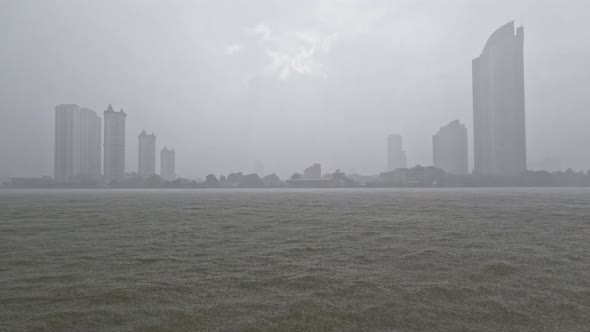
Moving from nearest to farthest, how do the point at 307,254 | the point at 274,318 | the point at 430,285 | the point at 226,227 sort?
the point at 274,318 → the point at 430,285 → the point at 307,254 → the point at 226,227

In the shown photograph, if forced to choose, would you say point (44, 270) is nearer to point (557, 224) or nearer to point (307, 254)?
point (307, 254)

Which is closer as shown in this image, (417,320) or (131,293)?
(417,320)

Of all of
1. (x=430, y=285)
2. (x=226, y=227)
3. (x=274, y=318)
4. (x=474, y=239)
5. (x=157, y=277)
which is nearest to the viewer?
(x=274, y=318)

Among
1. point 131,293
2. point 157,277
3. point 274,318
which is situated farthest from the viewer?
point 157,277

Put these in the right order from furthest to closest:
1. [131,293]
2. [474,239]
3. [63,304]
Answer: [474,239] → [131,293] → [63,304]

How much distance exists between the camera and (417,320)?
8.80 meters

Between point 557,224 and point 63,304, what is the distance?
1227 inches

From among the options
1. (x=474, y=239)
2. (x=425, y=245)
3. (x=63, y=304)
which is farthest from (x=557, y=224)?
(x=63, y=304)

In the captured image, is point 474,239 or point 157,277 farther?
point 474,239

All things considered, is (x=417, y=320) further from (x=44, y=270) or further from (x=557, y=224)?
(x=557, y=224)

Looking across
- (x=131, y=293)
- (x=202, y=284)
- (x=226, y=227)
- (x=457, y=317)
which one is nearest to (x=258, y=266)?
(x=202, y=284)

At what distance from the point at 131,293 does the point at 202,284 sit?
220cm

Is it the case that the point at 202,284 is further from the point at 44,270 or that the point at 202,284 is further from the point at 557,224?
the point at 557,224

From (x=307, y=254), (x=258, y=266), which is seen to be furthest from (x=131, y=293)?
(x=307, y=254)
